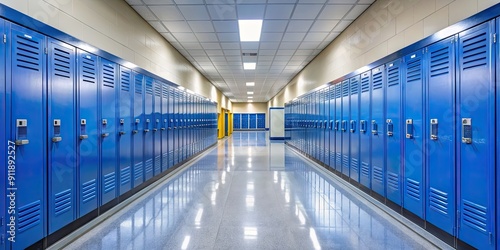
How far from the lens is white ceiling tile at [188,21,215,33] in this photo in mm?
4871

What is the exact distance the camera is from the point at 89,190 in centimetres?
297

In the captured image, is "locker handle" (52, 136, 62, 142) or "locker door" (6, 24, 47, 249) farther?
"locker handle" (52, 136, 62, 142)

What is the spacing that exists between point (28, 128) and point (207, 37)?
4.19 m

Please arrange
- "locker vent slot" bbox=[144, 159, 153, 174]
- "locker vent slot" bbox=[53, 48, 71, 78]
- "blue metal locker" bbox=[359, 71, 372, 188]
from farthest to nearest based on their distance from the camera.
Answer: "locker vent slot" bbox=[144, 159, 153, 174] → "blue metal locker" bbox=[359, 71, 372, 188] → "locker vent slot" bbox=[53, 48, 71, 78]

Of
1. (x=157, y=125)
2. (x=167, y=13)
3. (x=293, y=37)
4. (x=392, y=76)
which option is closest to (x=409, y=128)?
(x=392, y=76)

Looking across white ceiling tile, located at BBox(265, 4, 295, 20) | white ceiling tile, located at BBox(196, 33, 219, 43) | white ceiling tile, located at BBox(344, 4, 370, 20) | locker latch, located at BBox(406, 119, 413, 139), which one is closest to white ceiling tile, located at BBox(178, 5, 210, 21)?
white ceiling tile, located at BBox(196, 33, 219, 43)

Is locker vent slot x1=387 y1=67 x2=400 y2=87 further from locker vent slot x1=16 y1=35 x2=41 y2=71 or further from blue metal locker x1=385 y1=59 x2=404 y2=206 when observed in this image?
locker vent slot x1=16 y1=35 x2=41 y2=71

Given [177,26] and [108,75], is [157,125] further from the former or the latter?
[177,26]

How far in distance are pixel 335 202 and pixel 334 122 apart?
2223 millimetres

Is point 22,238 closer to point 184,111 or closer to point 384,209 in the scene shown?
point 384,209

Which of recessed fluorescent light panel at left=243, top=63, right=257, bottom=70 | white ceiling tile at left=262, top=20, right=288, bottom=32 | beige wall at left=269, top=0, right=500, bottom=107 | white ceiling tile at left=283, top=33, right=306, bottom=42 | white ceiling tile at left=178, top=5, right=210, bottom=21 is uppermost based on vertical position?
recessed fluorescent light panel at left=243, top=63, right=257, bottom=70

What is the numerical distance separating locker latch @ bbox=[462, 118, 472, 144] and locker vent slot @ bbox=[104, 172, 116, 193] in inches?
158

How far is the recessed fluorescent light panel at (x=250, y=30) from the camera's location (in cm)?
488

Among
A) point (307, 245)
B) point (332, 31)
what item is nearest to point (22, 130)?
point (307, 245)
